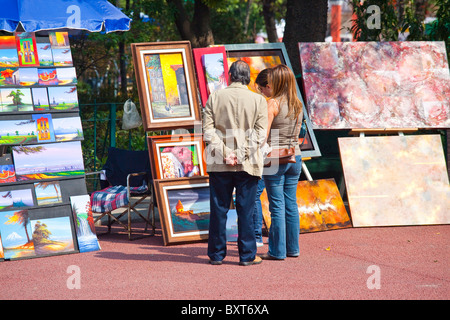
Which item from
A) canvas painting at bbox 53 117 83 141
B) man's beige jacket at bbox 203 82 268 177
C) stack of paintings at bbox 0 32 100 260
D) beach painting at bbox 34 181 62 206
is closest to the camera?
man's beige jacket at bbox 203 82 268 177

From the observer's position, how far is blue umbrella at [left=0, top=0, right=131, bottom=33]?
6.70 meters

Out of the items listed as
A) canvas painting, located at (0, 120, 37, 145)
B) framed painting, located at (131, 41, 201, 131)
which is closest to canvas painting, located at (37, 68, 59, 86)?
canvas painting, located at (0, 120, 37, 145)

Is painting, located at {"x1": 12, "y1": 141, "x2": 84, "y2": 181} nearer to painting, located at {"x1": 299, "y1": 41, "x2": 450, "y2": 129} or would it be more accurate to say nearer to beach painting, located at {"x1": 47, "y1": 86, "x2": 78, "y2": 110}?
beach painting, located at {"x1": 47, "y1": 86, "x2": 78, "y2": 110}

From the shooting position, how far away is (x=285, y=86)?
5.42 m

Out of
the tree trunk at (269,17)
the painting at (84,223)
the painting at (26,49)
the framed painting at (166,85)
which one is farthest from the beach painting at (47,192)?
the tree trunk at (269,17)

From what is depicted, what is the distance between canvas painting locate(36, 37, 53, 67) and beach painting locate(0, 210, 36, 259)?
1581 mm

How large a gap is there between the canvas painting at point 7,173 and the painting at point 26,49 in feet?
3.50

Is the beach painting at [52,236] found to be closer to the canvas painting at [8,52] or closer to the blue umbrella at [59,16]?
the canvas painting at [8,52]

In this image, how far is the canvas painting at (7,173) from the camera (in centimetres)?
609

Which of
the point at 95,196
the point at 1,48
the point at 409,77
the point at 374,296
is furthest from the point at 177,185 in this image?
→ the point at 409,77

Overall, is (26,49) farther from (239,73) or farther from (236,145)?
(236,145)

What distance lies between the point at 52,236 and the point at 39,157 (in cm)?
83

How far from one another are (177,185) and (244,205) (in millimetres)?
1408

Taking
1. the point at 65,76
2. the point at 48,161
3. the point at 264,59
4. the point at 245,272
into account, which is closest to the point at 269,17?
the point at 264,59
